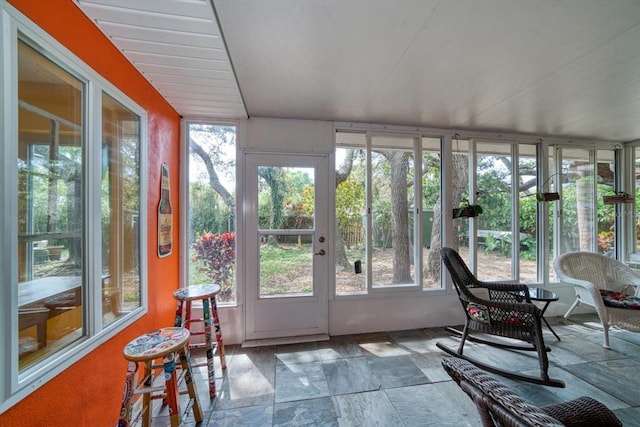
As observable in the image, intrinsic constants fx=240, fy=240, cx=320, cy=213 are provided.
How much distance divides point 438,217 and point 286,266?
203 centimetres

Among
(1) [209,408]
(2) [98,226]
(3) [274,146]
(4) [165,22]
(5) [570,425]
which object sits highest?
(4) [165,22]

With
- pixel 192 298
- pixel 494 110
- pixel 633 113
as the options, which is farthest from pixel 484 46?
pixel 192 298

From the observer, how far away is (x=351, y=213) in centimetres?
294

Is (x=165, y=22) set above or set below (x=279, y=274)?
above

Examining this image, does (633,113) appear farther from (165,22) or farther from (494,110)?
(165,22)

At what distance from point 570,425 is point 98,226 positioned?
2.45m

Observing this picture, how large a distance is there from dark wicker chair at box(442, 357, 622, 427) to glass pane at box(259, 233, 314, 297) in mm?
1908

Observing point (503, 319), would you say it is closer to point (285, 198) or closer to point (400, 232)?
point (400, 232)

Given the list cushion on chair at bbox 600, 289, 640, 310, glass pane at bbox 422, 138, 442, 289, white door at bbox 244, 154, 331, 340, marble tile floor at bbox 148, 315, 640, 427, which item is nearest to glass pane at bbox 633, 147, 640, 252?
cushion on chair at bbox 600, 289, 640, 310

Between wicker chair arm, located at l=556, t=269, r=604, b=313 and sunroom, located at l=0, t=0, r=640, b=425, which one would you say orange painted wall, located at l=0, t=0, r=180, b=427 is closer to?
sunroom, located at l=0, t=0, r=640, b=425

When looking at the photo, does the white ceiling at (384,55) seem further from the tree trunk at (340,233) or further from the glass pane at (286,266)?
the glass pane at (286,266)

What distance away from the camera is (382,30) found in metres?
1.40

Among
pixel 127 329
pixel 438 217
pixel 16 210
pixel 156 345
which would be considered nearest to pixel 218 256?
pixel 127 329

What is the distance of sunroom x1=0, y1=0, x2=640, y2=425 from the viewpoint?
Result: 3.58 feet
